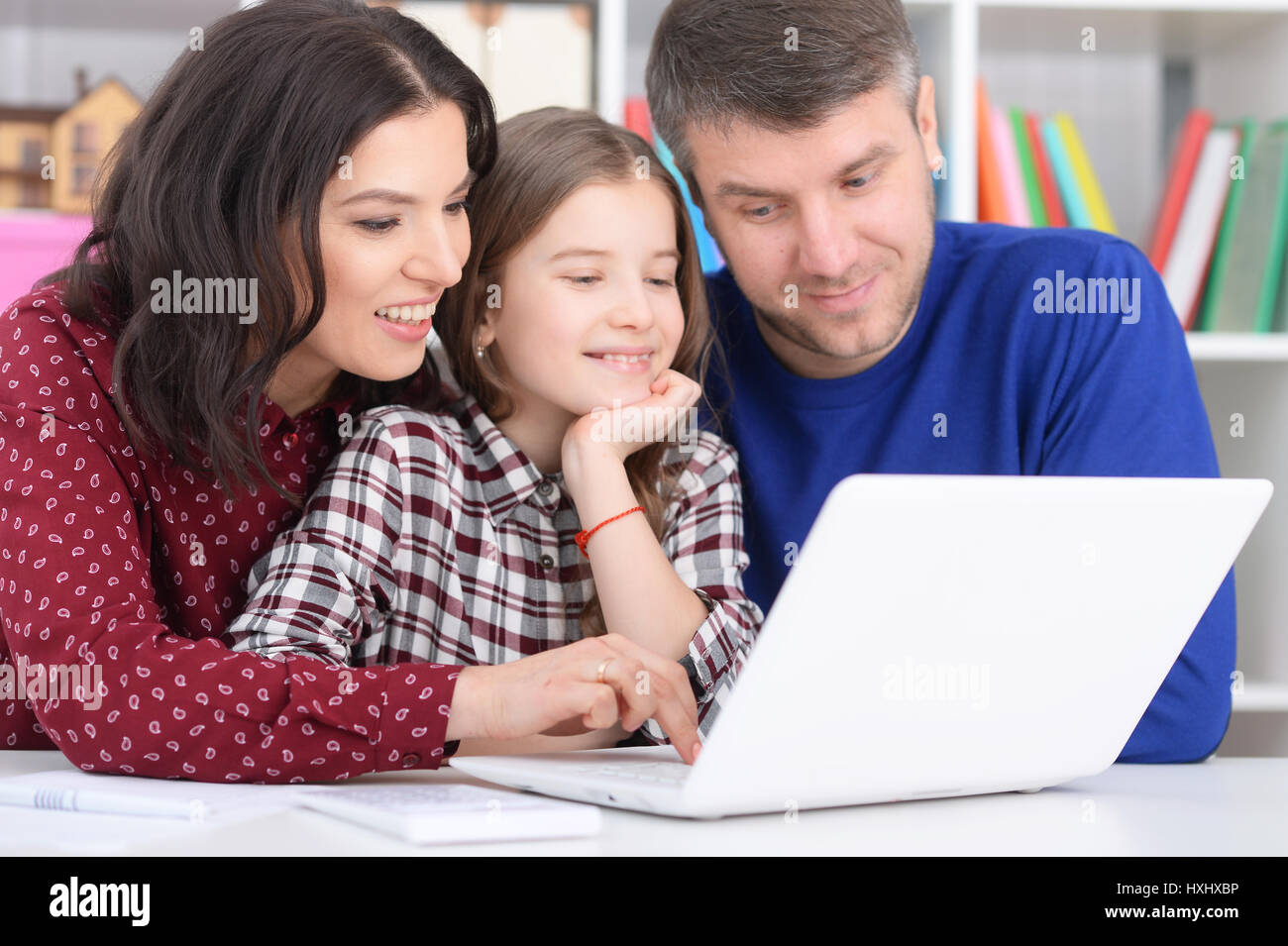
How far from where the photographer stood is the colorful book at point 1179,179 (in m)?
2.21

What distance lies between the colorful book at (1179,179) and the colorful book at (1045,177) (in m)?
0.18

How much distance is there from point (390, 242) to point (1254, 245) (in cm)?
163

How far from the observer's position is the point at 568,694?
35.6 inches

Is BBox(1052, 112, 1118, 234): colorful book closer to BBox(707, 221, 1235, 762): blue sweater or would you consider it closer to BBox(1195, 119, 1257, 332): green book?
BBox(1195, 119, 1257, 332): green book

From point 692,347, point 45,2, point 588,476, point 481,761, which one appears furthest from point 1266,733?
point 45,2

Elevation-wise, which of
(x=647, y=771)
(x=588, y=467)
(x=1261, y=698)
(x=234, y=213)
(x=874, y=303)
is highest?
(x=234, y=213)

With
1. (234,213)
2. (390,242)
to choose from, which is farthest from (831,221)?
(234,213)

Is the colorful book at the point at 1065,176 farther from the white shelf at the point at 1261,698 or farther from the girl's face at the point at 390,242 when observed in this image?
the girl's face at the point at 390,242

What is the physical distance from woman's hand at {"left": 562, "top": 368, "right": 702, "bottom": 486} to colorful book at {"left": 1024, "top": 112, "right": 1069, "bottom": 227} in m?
1.09

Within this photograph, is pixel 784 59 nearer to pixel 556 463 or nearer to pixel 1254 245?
pixel 556 463

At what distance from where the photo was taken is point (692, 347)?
1.48 metres

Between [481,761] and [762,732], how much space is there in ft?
0.89

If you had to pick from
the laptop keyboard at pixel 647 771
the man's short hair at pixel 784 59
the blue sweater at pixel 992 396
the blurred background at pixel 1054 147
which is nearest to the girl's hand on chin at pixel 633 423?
the blue sweater at pixel 992 396
